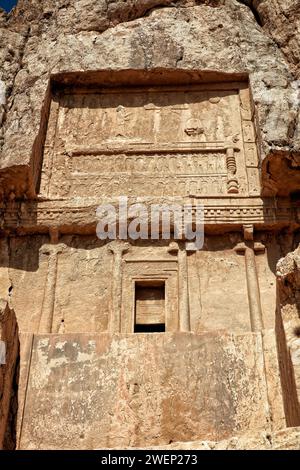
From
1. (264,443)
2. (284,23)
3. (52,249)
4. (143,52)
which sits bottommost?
(264,443)

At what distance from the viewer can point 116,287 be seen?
10.4m

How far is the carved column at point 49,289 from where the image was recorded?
33.1 feet

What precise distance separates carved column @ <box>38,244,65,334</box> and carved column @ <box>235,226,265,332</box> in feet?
9.58

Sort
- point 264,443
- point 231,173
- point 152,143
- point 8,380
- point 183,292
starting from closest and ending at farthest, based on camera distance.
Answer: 1. point 264,443
2. point 8,380
3. point 183,292
4. point 231,173
5. point 152,143

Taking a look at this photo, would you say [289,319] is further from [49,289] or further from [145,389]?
[49,289]

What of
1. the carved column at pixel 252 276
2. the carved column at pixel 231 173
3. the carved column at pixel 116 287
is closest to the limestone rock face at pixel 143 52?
the carved column at pixel 231 173

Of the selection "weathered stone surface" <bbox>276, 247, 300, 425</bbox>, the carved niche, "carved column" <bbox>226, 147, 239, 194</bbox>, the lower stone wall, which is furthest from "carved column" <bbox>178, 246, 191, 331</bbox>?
"weathered stone surface" <bbox>276, 247, 300, 425</bbox>

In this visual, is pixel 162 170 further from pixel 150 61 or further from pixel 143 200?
pixel 150 61

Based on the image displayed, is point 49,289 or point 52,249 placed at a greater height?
point 52,249

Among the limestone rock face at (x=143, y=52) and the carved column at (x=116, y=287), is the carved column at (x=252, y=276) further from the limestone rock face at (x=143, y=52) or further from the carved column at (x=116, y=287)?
the carved column at (x=116, y=287)

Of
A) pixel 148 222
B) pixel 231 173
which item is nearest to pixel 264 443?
pixel 148 222

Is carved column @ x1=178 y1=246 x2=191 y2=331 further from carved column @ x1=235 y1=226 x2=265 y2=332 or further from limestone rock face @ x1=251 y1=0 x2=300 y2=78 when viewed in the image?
limestone rock face @ x1=251 y1=0 x2=300 y2=78

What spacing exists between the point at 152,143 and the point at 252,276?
10.6ft

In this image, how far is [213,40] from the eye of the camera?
12.9 m
